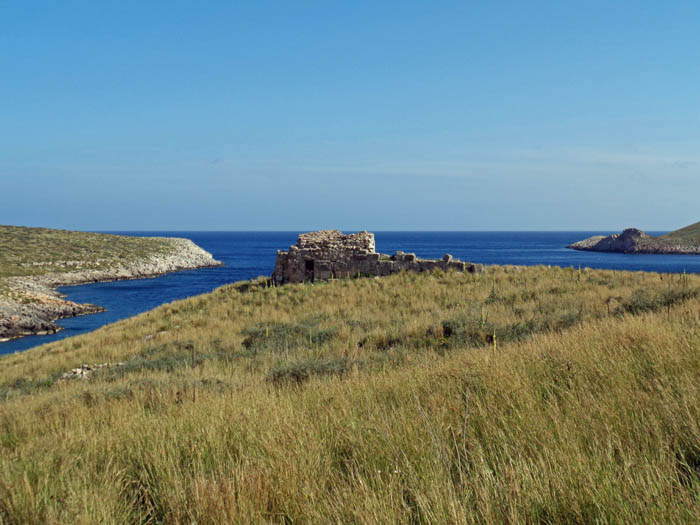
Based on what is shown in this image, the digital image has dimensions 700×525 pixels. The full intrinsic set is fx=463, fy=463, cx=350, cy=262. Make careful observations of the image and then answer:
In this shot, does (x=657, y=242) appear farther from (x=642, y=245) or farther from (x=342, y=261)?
(x=342, y=261)

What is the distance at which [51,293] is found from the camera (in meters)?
43.9

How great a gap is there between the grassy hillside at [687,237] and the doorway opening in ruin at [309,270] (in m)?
108

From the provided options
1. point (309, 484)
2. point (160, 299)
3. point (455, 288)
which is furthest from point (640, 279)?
point (160, 299)

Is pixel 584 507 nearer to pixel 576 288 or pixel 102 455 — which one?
pixel 102 455

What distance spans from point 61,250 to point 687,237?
12527 centimetres

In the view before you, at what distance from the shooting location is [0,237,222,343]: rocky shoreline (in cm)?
3048

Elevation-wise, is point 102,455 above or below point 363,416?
below

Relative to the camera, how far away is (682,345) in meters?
4.87

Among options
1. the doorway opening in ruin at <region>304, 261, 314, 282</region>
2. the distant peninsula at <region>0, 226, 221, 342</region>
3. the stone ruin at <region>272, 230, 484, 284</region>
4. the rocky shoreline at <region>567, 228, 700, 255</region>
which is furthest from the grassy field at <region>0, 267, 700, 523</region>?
the rocky shoreline at <region>567, 228, 700, 255</region>

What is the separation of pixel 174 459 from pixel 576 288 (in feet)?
49.0

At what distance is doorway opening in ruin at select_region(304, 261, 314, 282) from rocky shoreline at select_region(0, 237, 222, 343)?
1822 centimetres

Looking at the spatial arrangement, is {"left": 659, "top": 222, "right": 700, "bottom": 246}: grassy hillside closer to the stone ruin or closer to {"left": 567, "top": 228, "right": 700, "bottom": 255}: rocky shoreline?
{"left": 567, "top": 228, "right": 700, "bottom": 255}: rocky shoreline

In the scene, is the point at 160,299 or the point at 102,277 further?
the point at 102,277

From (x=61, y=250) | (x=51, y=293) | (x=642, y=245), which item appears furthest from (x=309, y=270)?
(x=642, y=245)
